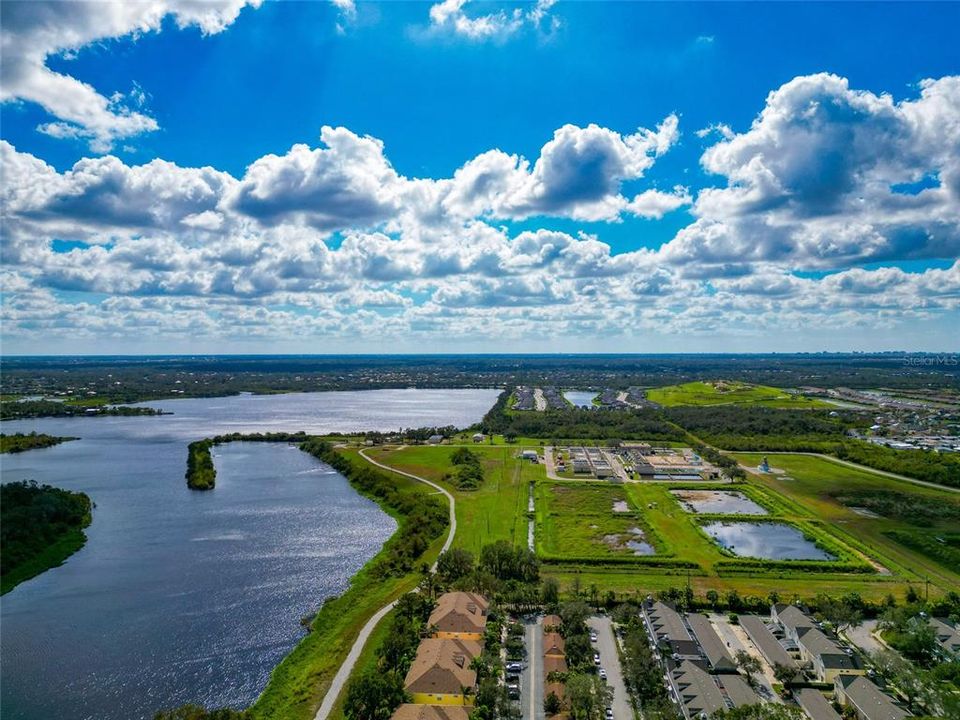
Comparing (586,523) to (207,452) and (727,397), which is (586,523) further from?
(727,397)

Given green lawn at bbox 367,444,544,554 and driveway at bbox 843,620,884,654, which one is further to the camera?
green lawn at bbox 367,444,544,554

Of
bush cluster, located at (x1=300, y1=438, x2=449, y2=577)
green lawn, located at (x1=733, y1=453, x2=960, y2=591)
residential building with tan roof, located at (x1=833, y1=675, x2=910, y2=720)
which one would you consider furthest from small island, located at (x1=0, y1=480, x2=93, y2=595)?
green lawn, located at (x1=733, y1=453, x2=960, y2=591)

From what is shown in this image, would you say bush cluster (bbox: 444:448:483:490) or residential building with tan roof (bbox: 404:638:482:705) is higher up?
bush cluster (bbox: 444:448:483:490)

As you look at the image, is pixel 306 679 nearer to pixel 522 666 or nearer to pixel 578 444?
pixel 522 666

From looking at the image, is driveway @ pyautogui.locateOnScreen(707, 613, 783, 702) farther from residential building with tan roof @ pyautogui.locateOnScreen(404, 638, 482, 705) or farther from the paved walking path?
the paved walking path

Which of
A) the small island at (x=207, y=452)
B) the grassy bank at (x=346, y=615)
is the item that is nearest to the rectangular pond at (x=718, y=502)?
the grassy bank at (x=346, y=615)

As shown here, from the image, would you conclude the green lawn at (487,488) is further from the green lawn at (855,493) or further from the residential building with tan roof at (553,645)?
the green lawn at (855,493)
